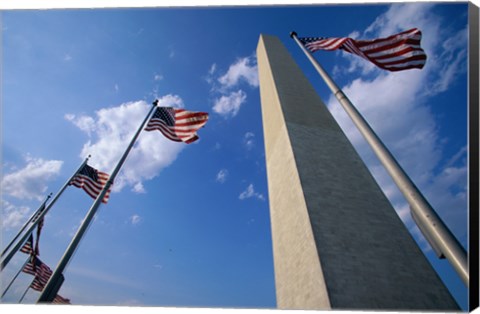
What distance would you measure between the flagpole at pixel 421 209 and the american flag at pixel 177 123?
200 inches

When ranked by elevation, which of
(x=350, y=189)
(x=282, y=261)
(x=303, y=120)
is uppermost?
(x=303, y=120)

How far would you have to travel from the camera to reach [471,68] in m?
4.55

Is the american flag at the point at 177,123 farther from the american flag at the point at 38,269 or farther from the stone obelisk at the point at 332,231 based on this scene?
the american flag at the point at 38,269

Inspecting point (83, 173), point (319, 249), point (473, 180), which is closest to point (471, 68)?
point (473, 180)

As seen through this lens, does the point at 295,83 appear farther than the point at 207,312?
Yes

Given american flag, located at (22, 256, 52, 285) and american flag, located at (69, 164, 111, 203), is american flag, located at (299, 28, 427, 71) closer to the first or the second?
american flag, located at (69, 164, 111, 203)

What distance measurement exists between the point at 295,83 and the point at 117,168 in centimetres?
1213

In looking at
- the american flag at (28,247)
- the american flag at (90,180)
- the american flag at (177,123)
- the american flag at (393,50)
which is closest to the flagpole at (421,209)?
the american flag at (393,50)

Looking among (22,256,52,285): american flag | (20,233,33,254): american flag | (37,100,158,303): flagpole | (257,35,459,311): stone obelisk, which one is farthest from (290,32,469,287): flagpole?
(22,256,52,285): american flag

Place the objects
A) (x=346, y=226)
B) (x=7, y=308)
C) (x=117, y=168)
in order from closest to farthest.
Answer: (x=7, y=308) < (x=117, y=168) < (x=346, y=226)

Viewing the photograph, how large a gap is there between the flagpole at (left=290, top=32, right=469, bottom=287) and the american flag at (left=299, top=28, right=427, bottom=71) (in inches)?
67.5

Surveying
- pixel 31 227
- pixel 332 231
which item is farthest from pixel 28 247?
pixel 332 231

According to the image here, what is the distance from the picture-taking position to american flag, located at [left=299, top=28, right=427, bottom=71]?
6098 mm

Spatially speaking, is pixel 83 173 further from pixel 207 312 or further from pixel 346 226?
pixel 346 226
